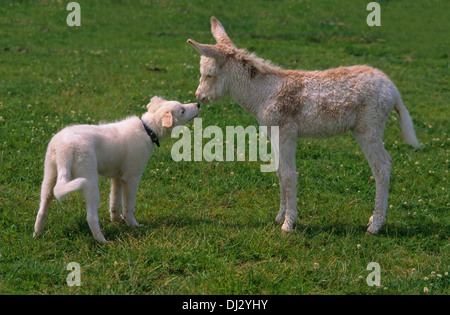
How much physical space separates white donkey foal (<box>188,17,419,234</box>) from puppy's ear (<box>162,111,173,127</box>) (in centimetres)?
69

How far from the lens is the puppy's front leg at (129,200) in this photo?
676 cm

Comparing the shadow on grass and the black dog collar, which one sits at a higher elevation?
the black dog collar

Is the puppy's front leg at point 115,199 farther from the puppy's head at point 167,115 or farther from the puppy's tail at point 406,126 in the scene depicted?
the puppy's tail at point 406,126

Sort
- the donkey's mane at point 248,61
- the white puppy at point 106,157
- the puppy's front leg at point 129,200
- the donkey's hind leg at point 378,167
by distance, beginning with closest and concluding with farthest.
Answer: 1. the white puppy at point 106,157
2. the puppy's front leg at point 129,200
3. the donkey's hind leg at point 378,167
4. the donkey's mane at point 248,61

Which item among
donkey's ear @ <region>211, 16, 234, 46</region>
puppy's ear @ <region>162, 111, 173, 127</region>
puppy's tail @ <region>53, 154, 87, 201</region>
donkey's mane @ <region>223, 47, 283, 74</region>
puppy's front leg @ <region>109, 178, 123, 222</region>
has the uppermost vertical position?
donkey's ear @ <region>211, 16, 234, 46</region>

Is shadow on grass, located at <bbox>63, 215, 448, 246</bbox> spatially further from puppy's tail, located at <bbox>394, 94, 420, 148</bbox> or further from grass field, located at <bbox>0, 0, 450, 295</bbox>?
puppy's tail, located at <bbox>394, 94, 420, 148</bbox>

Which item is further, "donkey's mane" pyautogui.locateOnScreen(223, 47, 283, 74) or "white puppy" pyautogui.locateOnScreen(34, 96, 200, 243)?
"donkey's mane" pyautogui.locateOnScreen(223, 47, 283, 74)

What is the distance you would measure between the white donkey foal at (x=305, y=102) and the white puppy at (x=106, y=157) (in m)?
0.68

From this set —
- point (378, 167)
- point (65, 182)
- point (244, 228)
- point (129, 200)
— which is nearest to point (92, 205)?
point (65, 182)

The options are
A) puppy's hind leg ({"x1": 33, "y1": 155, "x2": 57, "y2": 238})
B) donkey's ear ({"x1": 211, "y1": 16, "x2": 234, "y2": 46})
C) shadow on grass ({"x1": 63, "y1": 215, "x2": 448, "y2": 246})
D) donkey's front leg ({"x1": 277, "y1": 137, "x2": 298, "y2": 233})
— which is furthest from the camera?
donkey's ear ({"x1": 211, "y1": 16, "x2": 234, "y2": 46})

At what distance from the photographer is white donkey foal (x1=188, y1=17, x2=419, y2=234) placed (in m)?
6.82

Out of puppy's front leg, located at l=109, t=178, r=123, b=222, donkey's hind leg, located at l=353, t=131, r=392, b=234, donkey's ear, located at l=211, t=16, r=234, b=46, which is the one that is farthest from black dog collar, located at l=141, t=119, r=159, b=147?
donkey's hind leg, located at l=353, t=131, r=392, b=234

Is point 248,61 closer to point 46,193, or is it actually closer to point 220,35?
point 220,35

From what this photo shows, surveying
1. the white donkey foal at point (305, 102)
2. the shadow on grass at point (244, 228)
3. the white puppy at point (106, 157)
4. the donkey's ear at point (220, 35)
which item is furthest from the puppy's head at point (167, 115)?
the shadow on grass at point (244, 228)
